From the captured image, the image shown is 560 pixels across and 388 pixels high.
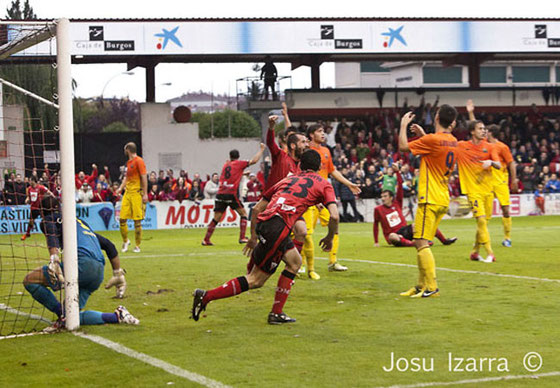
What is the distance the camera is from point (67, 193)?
828 centimetres

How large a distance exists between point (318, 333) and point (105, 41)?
31290 millimetres

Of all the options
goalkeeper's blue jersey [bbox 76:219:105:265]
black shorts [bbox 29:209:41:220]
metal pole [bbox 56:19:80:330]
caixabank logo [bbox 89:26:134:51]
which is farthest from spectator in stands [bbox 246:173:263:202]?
metal pole [bbox 56:19:80:330]

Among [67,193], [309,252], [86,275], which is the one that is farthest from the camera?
[309,252]

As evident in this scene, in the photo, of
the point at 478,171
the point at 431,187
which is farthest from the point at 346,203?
the point at 431,187

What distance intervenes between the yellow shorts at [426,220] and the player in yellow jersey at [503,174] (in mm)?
5844

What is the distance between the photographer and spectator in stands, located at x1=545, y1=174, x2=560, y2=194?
34.5 meters

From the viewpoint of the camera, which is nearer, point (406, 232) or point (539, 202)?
point (406, 232)

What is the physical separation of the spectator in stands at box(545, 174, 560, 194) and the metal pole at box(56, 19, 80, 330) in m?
29.2

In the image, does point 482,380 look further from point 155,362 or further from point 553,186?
point 553,186

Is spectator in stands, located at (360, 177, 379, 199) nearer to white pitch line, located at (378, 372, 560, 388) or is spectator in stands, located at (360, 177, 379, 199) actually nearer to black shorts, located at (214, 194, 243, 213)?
black shorts, located at (214, 194, 243, 213)

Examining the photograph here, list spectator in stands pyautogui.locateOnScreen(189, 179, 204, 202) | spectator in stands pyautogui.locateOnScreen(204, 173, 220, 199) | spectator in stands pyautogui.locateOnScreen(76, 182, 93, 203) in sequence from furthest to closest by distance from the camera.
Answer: spectator in stands pyautogui.locateOnScreen(204, 173, 220, 199) < spectator in stands pyautogui.locateOnScreen(189, 179, 204, 202) < spectator in stands pyautogui.locateOnScreen(76, 182, 93, 203)

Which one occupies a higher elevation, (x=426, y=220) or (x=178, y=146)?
(x=178, y=146)

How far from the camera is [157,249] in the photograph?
63.6ft

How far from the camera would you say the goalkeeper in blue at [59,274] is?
8.45 metres
